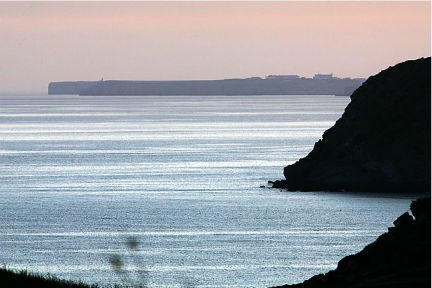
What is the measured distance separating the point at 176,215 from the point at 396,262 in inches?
1907

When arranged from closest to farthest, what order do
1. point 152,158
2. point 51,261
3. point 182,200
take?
point 51,261
point 182,200
point 152,158

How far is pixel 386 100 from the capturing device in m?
80.2

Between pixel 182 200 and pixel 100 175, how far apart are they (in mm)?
17570

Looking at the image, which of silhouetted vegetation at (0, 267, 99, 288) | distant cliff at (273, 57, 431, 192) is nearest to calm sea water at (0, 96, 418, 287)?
silhouetted vegetation at (0, 267, 99, 288)

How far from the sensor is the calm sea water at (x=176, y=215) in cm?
4100

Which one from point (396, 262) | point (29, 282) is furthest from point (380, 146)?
point (396, 262)

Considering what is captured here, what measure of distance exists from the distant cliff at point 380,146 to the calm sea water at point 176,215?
9.94 feet

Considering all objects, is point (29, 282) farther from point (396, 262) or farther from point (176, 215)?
point (176, 215)

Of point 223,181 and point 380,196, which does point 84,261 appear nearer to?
point 380,196

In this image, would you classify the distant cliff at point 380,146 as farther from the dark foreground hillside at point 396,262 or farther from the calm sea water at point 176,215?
the dark foreground hillside at point 396,262

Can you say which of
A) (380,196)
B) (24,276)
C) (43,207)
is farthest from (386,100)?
(24,276)

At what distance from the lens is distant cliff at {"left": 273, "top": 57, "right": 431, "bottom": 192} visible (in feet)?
243

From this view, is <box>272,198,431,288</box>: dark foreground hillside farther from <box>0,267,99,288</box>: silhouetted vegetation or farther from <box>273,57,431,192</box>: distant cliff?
<box>273,57,431,192</box>: distant cliff

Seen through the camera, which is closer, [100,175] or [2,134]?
[100,175]
